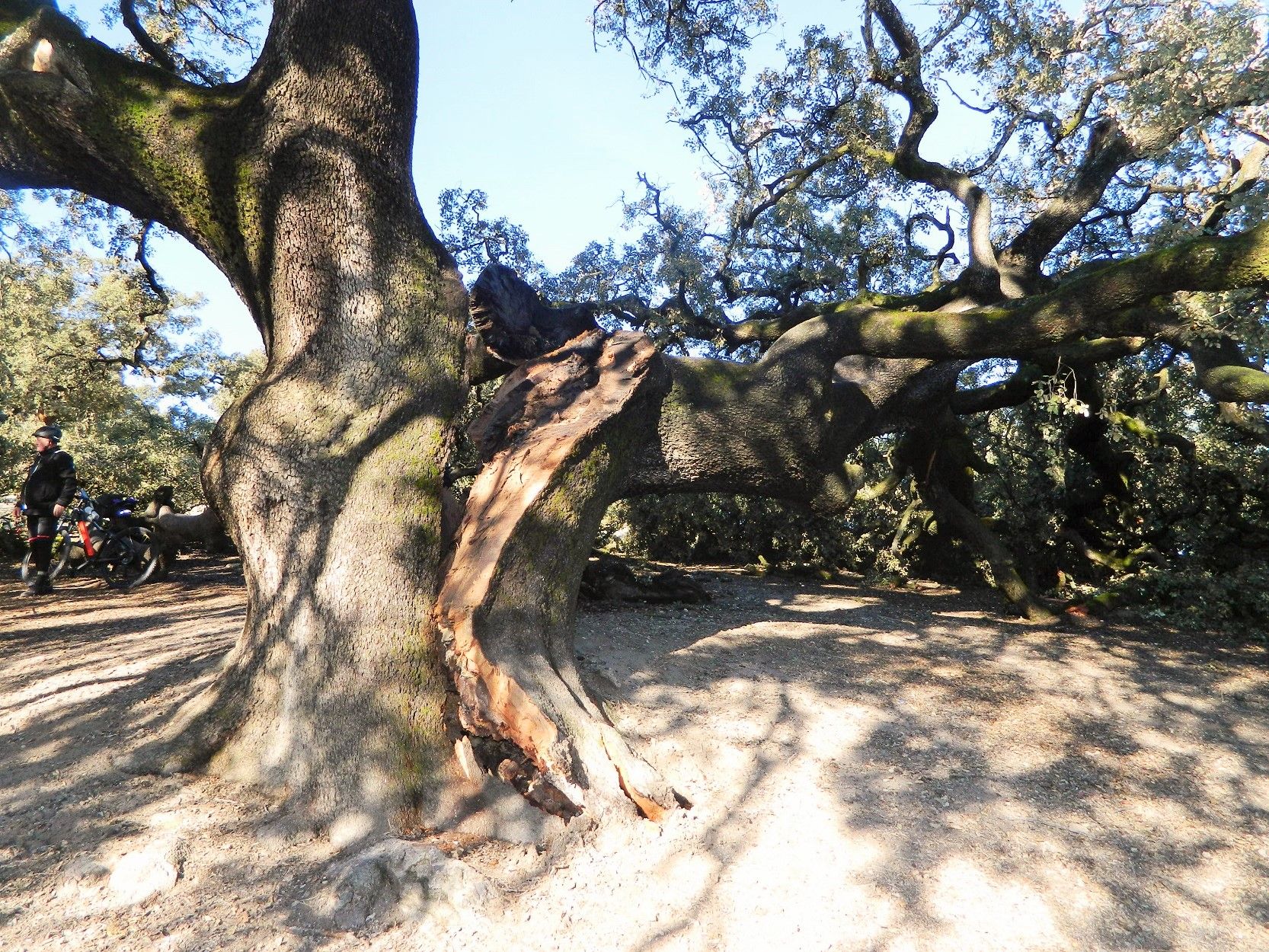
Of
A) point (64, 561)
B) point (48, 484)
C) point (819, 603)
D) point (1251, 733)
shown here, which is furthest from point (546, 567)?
point (64, 561)

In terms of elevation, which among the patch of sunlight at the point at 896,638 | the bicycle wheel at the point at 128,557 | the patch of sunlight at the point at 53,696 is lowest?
the patch of sunlight at the point at 896,638

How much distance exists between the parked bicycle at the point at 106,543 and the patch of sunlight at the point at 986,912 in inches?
342

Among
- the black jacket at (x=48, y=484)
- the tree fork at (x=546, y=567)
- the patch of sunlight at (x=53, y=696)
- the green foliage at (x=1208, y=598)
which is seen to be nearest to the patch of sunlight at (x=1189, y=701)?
the green foliage at (x=1208, y=598)

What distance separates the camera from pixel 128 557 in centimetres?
841

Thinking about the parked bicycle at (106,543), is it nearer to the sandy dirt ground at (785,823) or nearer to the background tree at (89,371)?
the background tree at (89,371)

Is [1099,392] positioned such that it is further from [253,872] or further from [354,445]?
[253,872]

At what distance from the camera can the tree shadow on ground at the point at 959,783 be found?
244cm

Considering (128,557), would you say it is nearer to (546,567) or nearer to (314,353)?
(314,353)

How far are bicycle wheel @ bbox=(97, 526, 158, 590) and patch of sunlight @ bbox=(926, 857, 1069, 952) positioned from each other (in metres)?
8.65

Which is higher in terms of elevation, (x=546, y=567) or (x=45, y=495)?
(x=45, y=495)

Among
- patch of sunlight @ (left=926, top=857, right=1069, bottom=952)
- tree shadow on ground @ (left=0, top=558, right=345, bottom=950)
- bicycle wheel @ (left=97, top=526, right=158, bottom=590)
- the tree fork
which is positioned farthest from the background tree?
patch of sunlight @ (left=926, top=857, right=1069, bottom=952)

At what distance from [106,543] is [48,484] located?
98cm

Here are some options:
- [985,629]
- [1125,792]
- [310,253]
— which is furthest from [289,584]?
[985,629]

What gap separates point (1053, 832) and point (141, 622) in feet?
21.3
